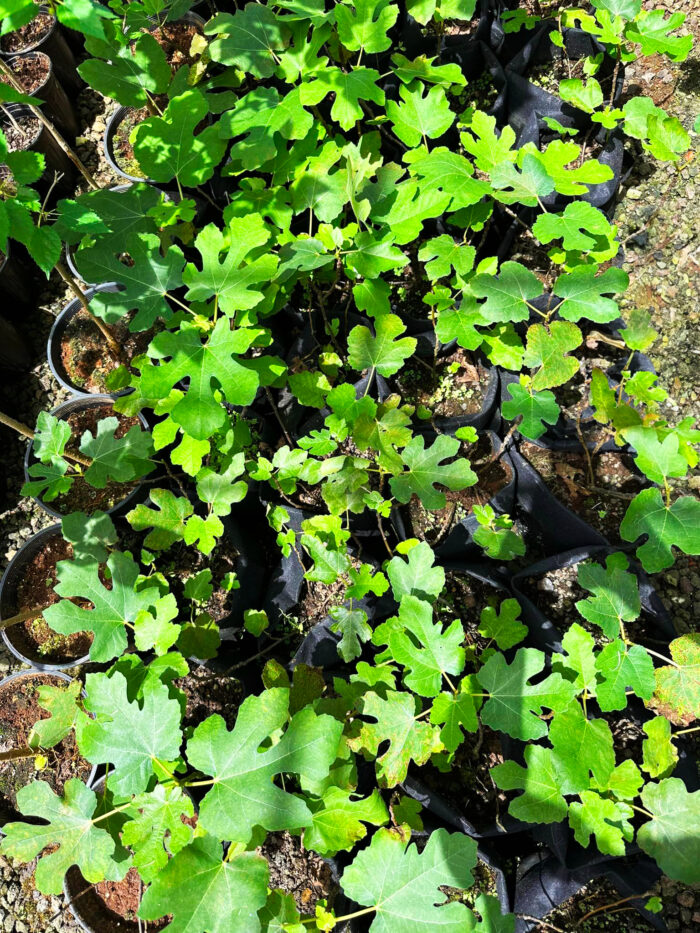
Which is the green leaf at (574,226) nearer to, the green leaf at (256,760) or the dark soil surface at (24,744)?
the green leaf at (256,760)

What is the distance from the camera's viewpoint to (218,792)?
1154 mm

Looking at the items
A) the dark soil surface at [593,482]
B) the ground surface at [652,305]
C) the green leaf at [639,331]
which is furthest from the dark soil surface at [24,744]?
the green leaf at [639,331]

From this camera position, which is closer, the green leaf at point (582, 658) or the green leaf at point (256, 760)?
the green leaf at point (256, 760)

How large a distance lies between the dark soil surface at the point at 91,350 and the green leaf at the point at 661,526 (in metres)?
1.90

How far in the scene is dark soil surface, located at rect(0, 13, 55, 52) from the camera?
2992 millimetres

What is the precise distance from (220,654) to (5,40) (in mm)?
3210

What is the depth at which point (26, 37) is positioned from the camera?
9.93 ft

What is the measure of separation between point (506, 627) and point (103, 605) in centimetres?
109

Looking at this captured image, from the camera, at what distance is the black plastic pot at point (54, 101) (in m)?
2.83

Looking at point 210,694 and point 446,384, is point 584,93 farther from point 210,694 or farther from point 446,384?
point 210,694

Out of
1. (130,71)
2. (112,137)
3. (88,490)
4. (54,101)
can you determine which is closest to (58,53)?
(54,101)

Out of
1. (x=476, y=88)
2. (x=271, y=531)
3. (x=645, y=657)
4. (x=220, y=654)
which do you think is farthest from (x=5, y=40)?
(x=645, y=657)

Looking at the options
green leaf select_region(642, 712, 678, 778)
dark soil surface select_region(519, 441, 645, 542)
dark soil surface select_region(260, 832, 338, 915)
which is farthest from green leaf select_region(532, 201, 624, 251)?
A: dark soil surface select_region(260, 832, 338, 915)

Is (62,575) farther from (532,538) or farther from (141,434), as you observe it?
(532,538)
